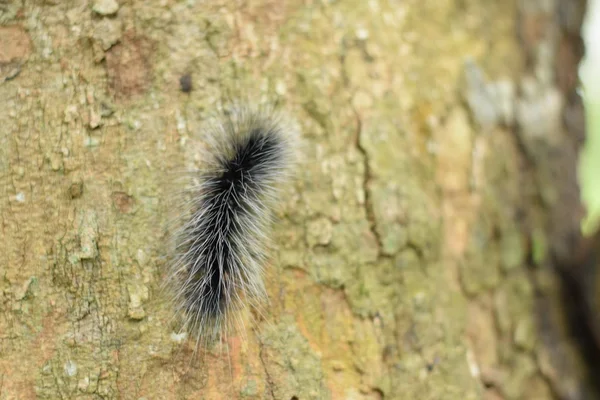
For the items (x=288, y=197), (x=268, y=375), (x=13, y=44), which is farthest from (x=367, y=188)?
(x=13, y=44)

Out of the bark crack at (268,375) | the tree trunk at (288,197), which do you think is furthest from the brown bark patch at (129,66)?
the bark crack at (268,375)

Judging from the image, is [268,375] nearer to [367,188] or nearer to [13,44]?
[367,188]

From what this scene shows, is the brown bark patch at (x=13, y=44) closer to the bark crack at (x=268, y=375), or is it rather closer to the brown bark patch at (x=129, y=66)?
the brown bark patch at (x=129, y=66)

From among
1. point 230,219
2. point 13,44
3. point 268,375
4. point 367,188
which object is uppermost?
point 13,44

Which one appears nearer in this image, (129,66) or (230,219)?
(129,66)

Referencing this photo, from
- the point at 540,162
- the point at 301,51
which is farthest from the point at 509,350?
the point at 301,51

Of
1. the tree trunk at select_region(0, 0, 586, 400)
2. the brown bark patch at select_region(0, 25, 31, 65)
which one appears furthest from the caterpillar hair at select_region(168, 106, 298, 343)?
the brown bark patch at select_region(0, 25, 31, 65)

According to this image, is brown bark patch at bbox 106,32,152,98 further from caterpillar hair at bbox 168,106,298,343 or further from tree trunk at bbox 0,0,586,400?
caterpillar hair at bbox 168,106,298,343
